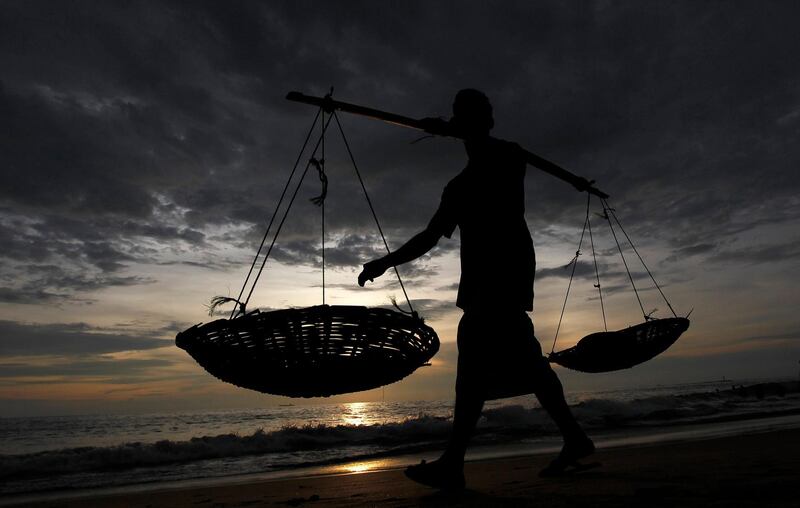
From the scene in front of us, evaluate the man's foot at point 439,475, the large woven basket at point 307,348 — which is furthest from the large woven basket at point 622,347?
Answer: the man's foot at point 439,475

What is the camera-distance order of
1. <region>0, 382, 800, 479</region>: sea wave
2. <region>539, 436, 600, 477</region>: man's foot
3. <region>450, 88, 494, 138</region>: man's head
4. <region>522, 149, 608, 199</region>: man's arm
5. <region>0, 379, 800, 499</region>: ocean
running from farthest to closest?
<region>0, 382, 800, 479</region>: sea wave
<region>0, 379, 800, 499</region>: ocean
<region>522, 149, 608, 199</region>: man's arm
<region>450, 88, 494, 138</region>: man's head
<region>539, 436, 600, 477</region>: man's foot

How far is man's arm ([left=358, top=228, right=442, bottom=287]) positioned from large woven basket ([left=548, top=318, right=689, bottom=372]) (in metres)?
2.64

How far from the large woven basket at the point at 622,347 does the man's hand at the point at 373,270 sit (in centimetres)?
282

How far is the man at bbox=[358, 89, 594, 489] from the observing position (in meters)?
3.11

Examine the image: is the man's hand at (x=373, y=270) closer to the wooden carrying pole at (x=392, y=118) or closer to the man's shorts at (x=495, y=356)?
the man's shorts at (x=495, y=356)

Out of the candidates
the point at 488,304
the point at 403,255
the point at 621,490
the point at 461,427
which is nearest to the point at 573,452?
the point at 621,490

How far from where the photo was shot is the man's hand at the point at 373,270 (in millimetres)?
3127

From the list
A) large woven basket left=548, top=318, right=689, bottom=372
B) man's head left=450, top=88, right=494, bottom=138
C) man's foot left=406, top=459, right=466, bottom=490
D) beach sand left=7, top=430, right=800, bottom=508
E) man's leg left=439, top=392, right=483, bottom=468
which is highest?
man's head left=450, top=88, right=494, bottom=138

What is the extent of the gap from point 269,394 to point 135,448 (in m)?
10.2

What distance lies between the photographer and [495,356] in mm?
3115

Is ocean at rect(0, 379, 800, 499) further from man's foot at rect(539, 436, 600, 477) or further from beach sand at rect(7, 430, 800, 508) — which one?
man's foot at rect(539, 436, 600, 477)

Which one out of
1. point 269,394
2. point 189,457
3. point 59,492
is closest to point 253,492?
point 269,394

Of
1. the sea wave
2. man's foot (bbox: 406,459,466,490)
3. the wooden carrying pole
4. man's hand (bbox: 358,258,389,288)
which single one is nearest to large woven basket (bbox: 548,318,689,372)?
the wooden carrying pole

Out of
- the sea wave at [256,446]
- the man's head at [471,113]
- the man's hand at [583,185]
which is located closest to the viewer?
the man's head at [471,113]
